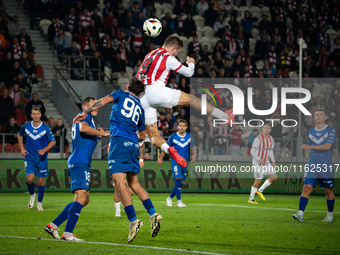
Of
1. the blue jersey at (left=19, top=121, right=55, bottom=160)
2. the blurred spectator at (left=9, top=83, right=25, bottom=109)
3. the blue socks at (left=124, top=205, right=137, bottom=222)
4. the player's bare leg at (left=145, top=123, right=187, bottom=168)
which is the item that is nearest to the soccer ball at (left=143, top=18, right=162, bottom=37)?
the player's bare leg at (left=145, top=123, right=187, bottom=168)

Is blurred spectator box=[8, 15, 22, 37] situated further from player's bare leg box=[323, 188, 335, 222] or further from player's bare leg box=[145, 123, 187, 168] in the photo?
player's bare leg box=[323, 188, 335, 222]

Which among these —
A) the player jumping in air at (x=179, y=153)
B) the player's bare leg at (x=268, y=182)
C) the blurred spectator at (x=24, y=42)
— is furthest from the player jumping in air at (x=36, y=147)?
the blurred spectator at (x=24, y=42)

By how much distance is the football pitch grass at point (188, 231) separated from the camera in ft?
20.7

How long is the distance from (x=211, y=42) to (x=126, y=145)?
17.0 m

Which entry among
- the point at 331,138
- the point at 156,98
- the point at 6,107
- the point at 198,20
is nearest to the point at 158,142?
the point at 156,98

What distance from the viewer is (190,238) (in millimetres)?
7234

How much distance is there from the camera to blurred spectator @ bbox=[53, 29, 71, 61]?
1977 centimetres

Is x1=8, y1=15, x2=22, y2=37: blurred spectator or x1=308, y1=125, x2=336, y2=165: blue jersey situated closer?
x1=308, y1=125, x2=336, y2=165: blue jersey

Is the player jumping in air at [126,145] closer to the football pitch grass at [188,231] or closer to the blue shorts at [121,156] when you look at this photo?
the blue shorts at [121,156]

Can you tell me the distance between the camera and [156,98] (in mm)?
7758

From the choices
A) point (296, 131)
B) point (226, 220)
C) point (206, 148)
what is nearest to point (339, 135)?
point (296, 131)

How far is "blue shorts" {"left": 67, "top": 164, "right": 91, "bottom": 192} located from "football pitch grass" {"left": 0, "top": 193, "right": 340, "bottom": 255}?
0.84 meters

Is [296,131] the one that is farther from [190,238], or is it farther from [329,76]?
[190,238]

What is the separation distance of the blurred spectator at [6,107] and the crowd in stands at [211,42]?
1.67 feet
